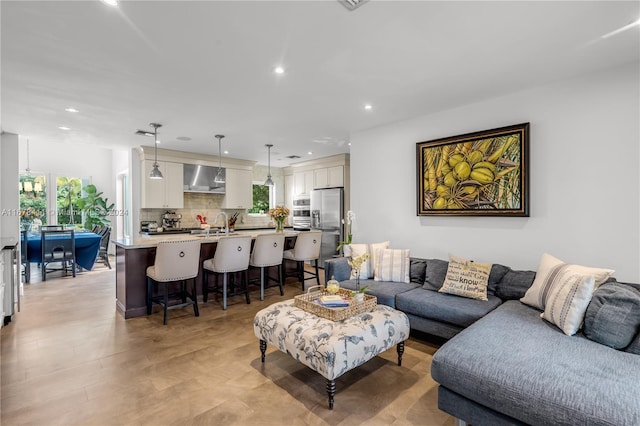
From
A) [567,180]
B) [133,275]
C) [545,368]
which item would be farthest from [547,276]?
[133,275]

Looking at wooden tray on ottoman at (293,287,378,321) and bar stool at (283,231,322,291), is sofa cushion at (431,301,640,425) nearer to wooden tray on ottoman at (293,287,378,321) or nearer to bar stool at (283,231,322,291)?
wooden tray on ottoman at (293,287,378,321)

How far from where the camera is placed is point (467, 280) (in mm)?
3104

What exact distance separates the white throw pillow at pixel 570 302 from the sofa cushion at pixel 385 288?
130cm

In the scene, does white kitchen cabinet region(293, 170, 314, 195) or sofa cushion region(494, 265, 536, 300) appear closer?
sofa cushion region(494, 265, 536, 300)

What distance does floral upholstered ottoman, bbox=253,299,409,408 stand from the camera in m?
2.10

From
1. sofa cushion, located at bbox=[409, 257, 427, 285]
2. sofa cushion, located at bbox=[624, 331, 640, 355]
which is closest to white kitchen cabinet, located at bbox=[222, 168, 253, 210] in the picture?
sofa cushion, located at bbox=[409, 257, 427, 285]

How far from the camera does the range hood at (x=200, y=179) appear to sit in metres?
6.63

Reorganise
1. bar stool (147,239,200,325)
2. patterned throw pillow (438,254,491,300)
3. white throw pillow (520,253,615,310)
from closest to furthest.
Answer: white throw pillow (520,253,615,310) < patterned throw pillow (438,254,491,300) < bar stool (147,239,200,325)

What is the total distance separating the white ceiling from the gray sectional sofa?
1.84 metres

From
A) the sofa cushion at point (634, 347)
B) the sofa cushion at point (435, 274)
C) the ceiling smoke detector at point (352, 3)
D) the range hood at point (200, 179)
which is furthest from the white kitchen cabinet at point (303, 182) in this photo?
the sofa cushion at point (634, 347)

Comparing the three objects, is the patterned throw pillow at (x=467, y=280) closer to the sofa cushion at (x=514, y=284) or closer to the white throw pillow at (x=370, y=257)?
the sofa cushion at (x=514, y=284)

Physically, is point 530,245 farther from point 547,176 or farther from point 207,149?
point 207,149

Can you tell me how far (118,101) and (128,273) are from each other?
6.61 ft

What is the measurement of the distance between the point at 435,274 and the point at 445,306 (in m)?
0.63
